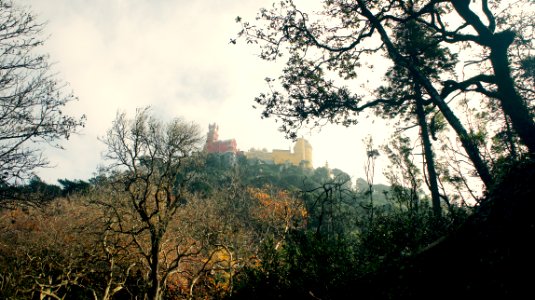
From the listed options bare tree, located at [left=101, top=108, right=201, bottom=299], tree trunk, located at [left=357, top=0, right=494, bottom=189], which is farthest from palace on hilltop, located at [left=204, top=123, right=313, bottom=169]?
tree trunk, located at [left=357, top=0, right=494, bottom=189]

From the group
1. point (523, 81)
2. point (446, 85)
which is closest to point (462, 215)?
point (446, 85)

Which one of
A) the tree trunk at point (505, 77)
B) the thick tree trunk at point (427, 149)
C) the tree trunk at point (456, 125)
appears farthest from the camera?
the thick tree trunk at point (427, 149)

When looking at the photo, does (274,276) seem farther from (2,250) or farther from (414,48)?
(2,250)

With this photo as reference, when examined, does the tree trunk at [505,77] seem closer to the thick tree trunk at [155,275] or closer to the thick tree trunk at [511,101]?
the thick tree trunk at [511,101]

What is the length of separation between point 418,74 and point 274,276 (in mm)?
8198

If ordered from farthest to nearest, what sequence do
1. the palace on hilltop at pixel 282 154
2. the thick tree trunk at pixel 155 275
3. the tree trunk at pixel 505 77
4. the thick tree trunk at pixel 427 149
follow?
the palace on hilltop at pixel 282 154, the thick tree trunk at pixel 427 149, the thick tree trunk at pixel 155 275, the tree trunk at pixel 505 77

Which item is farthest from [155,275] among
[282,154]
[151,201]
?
[282,154]

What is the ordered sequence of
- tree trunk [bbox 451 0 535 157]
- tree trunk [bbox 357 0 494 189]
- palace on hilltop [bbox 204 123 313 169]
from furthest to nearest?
palace on hilltop [bbox 204 123 313 169], tree trunk [bbox 451 0 535 157], tree trunk [bbox 357 0 494 189]

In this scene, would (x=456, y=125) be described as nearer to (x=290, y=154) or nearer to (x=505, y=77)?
(x=505, y=77)

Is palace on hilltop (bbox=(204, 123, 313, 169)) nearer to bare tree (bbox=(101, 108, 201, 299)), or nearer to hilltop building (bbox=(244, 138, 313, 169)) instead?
hilltop building (bbox=(244, 138, 313, 169))

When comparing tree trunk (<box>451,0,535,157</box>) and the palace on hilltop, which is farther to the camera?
the palace on hilltop

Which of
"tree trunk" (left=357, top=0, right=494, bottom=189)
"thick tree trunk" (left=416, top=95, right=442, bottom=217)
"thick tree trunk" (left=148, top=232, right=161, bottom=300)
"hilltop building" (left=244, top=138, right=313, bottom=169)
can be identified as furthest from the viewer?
"hilltop building" (left=244, top=138, right=313, bottom=169)

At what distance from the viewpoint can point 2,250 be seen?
19.8 metres

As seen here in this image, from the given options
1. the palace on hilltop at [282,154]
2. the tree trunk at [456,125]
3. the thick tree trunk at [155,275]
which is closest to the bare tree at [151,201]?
the thick tree trunk at [155,275]
